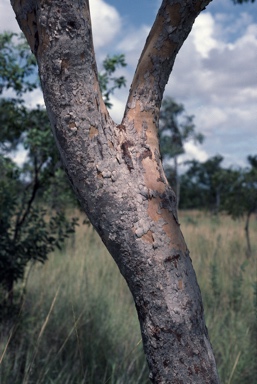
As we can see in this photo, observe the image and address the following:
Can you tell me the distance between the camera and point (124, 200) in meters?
1.86

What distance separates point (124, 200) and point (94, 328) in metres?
3.09

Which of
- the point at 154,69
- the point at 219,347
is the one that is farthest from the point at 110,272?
the point at 154,69

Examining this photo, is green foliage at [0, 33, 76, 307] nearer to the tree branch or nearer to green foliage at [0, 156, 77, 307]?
green foliage at [0, 156, 77, 307]

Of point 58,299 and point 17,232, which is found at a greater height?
point 17,232

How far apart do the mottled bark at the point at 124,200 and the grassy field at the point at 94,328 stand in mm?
1205

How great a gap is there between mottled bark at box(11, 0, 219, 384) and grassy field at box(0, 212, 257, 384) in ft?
3.95

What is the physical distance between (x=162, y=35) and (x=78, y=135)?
582mm

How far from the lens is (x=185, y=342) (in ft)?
6.07

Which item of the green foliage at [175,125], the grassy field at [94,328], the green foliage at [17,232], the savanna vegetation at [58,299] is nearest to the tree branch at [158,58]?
the grassy field at [94,328]

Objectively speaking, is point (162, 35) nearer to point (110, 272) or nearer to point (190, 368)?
point (190, 368)

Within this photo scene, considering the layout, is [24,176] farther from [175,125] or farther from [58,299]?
[175,125]

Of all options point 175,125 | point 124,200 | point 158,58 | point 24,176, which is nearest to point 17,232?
point 24,176

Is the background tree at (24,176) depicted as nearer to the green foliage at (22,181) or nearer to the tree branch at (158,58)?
the green foliage at (22,181)

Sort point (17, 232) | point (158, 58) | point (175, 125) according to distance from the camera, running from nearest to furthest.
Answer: point (158, 58)
point (17, 232)
point (175, 125)
